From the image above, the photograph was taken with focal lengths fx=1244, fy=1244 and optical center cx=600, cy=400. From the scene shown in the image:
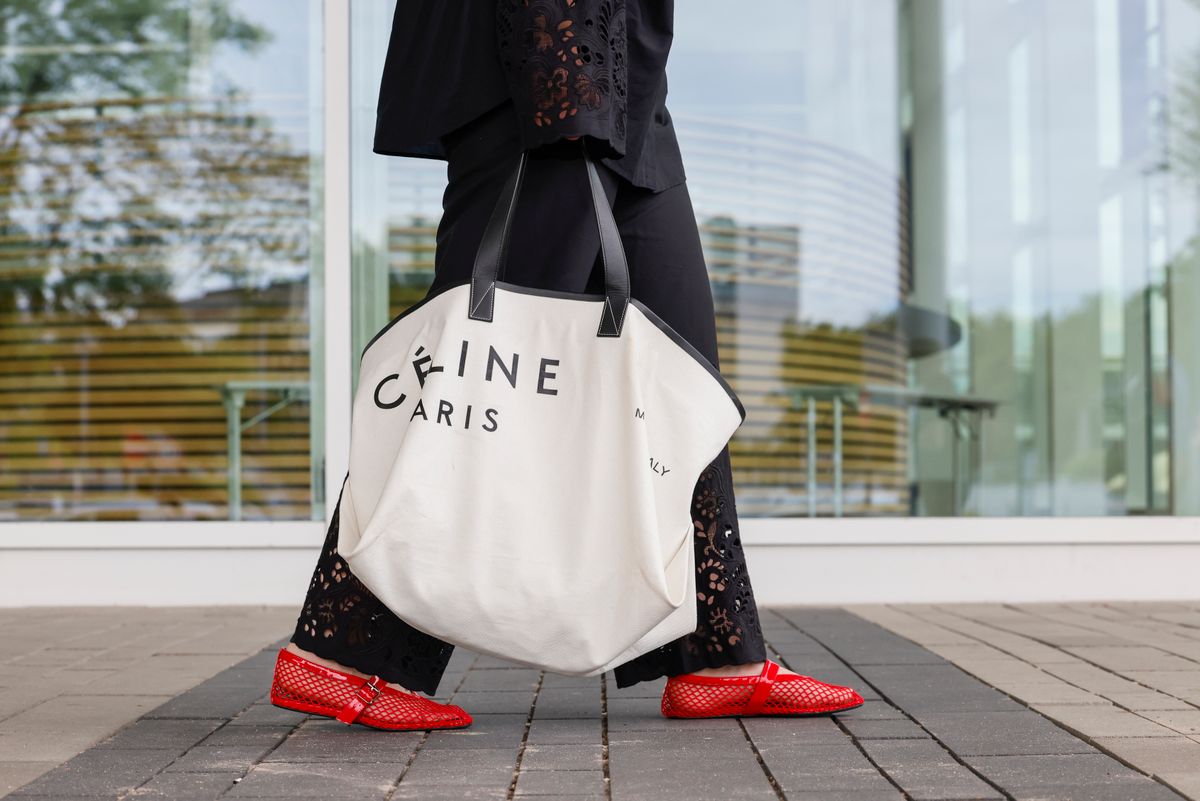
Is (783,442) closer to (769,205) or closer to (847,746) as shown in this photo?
(769,205)

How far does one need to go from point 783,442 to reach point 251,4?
2676 mm

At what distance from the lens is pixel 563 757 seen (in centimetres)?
172

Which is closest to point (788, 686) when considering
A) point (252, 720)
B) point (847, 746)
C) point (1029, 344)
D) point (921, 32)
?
point (847, 746)

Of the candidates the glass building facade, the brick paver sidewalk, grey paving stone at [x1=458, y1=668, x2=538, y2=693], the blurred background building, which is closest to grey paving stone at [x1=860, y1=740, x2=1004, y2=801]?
the brick paver sidewalk

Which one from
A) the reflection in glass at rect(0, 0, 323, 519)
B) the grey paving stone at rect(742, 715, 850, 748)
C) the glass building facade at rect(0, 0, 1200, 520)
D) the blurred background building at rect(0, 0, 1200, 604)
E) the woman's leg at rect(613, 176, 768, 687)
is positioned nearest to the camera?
the grey paving stone at rect(742, 715, 850, 748)

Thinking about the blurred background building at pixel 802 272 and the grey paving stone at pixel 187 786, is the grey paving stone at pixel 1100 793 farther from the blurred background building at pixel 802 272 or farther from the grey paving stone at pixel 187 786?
the blurred background building at pixel 802 272

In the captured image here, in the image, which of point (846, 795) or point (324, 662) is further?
point (324, 662)

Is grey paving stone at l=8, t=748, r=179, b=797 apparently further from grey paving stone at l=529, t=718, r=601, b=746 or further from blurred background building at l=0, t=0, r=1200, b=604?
blurred background building at l=0, t=0, r=1200, b=604

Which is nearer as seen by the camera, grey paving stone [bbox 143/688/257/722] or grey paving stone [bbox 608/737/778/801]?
grey paving stone [bbox 608/737/778/801]

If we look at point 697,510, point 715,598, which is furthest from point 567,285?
point 715,598

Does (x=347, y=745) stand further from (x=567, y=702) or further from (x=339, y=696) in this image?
(x=567, y=702)

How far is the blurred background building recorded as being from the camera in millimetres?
3924

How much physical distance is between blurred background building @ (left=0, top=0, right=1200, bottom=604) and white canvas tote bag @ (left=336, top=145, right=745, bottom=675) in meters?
2.22

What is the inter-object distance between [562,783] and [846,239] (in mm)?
3724
